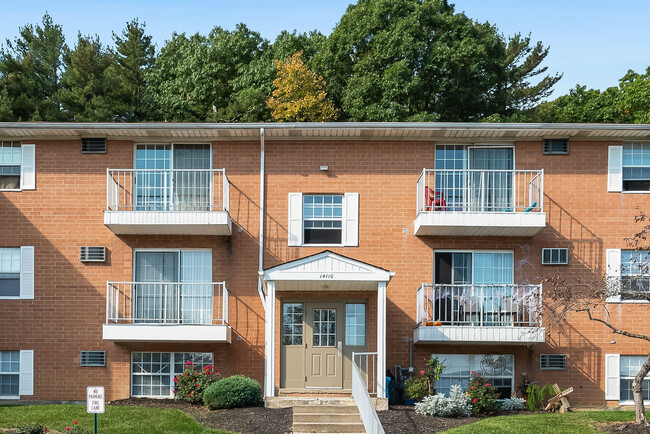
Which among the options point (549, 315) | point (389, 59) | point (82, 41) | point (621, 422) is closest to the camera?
Answer: point (621, 422)

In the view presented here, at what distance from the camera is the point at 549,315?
20953 mm

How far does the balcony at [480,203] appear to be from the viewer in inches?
826

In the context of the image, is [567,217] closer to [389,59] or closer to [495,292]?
[495,292]

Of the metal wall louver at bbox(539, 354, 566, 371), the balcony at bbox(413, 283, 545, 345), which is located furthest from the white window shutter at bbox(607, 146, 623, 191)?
the metal wall louver at bbox(539, 354, 566, 371)

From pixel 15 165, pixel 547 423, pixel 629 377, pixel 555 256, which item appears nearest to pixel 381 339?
pixel 547 423

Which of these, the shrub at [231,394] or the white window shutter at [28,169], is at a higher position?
the white window shutter at [28,169]

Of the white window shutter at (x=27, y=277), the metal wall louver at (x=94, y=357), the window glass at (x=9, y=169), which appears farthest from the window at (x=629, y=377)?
the window glass at (x=9, y=169)

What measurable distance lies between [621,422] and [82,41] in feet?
112

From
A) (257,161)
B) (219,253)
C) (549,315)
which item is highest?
(257,161)

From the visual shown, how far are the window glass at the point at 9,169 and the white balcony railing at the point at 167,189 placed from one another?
245 cm

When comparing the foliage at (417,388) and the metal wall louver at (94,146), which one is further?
the metal wall louver at (94,146)

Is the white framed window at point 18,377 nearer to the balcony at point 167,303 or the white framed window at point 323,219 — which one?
the balcony at point 167,303

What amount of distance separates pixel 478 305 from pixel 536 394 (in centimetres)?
251

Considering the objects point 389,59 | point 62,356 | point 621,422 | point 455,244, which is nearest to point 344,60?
point 389,59
